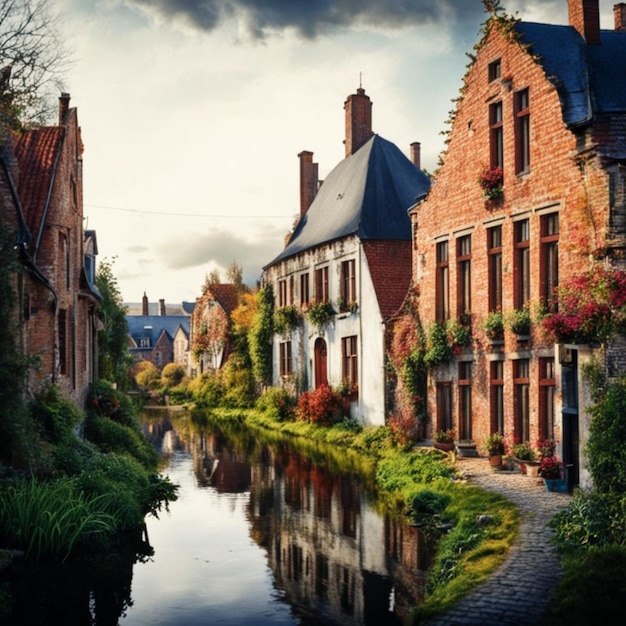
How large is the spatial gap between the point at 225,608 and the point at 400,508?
21.6 ft

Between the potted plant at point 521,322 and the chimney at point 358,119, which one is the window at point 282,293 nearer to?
the chimney at point 358,119

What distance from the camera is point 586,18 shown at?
20.1 meters

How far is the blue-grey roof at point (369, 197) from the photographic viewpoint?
3102cm

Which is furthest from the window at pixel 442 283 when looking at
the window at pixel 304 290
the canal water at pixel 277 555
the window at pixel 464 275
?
the window at pixel 304 290

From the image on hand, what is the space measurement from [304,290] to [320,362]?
3965 millimetres

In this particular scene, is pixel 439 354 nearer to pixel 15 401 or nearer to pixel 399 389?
pixel 399 389

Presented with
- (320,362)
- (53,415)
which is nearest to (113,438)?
(53,415)

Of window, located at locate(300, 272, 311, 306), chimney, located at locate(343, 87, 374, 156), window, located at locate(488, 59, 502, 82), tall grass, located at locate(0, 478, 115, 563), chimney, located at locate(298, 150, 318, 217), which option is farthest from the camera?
chimney, located at locate(298, 150, 318, 217)

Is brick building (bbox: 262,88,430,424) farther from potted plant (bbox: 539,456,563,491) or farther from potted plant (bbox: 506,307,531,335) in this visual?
potted plant (bbox: 539,456,563,491)

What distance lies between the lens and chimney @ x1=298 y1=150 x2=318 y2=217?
1661 inches

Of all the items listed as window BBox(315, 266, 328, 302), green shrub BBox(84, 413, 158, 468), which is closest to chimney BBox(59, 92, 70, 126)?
green shrub BBox(84, 413, 158, 468)

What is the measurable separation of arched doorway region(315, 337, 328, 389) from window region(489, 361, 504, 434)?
47.1 ft

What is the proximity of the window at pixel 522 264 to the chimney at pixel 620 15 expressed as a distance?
814 cm

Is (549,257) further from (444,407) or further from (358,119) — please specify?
(358,119)
